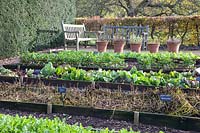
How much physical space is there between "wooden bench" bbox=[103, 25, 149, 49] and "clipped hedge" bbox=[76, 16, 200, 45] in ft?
4.41

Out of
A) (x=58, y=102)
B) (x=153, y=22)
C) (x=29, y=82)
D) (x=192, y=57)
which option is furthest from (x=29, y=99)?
(x=153, y=22)

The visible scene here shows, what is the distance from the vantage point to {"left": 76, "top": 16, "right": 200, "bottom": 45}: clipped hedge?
1389 cm

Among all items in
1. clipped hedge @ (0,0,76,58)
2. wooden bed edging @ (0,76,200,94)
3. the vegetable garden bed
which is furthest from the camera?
clipped hedge @ (0,0,76,58)

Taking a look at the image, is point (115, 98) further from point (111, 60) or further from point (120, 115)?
point (111, 60)

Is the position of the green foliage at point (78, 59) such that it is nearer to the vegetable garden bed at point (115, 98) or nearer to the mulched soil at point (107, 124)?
the vegetable garden bed at point (115, 98)

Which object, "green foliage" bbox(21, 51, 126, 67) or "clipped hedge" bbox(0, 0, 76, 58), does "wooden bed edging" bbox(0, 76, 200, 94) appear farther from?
"clipped hedge" bbox(0, 0, 76, 58)

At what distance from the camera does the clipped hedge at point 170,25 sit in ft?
45.6

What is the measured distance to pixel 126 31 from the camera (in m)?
13.2

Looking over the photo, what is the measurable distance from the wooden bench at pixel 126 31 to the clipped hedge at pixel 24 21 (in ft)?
6.46

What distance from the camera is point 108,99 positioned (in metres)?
4.03

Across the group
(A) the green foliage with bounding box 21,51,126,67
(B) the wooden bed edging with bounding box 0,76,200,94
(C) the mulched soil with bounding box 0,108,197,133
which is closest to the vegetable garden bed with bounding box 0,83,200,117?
(B) the wooden bed edging with bounding box 0,76,200,94

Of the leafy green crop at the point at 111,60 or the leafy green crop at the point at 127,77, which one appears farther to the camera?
the leafy green crop at the point at 111,60

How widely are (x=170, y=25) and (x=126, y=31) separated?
2.13 metres

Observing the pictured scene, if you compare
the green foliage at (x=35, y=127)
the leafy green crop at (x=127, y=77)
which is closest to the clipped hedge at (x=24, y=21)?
the leafy green crop at (x=127, y=77)
